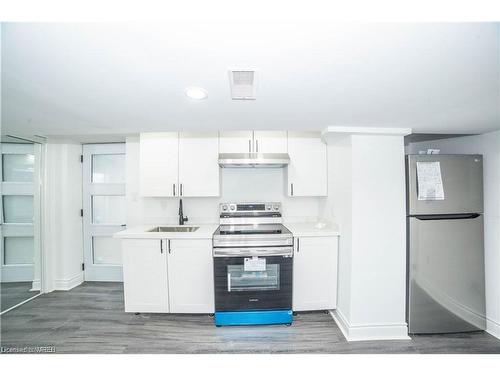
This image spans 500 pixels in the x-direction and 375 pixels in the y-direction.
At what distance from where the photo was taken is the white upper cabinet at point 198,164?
2555mm

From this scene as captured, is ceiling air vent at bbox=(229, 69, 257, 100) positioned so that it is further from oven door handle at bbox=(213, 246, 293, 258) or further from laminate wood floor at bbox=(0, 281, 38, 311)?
laminate wood floor at bbox=(0, 281, 38, 311)

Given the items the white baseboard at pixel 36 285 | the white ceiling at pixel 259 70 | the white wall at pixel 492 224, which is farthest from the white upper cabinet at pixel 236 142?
the white baseboard at pixel 36 285

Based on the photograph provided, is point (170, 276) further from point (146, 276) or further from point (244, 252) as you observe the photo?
point (244, 252)

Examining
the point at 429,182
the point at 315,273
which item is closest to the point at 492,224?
the point at 429,182

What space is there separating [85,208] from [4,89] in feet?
8.05

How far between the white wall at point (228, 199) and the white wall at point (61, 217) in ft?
2.90

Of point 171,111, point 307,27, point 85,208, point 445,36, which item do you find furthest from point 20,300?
point 445,36

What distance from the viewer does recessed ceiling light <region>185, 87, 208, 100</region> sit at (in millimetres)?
1164

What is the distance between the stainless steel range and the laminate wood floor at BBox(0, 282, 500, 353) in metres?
0.13

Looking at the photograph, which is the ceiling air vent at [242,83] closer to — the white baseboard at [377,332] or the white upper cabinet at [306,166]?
the white upper cabinet at [306,166]

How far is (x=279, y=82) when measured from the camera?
108 cm

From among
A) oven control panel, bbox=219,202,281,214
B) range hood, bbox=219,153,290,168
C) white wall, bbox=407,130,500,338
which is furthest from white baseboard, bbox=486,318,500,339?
range hood, bbox=219,153,290,168

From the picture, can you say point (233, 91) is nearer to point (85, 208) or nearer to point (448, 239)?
point (448, 239)

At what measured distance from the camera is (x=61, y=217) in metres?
2.94
